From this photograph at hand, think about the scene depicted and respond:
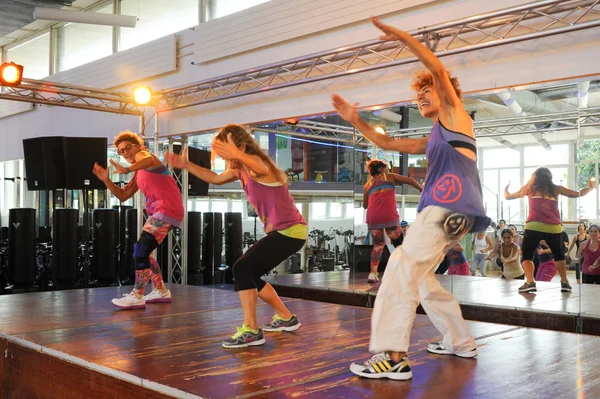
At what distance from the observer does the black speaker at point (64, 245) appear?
884cm

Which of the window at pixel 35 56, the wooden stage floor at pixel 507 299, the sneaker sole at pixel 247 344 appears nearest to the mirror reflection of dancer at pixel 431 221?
the sneaker sole at pixel 247 344

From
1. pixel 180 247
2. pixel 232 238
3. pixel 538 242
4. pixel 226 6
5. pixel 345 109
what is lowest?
pixel 180 247

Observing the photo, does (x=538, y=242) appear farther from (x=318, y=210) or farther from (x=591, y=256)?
(x=318, y=210)

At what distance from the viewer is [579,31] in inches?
209

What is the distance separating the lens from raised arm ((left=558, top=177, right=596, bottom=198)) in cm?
555

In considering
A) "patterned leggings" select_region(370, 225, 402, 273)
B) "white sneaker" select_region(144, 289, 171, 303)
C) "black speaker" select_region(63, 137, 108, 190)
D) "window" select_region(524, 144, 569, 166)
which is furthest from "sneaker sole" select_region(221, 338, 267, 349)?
"black speaker" select_region(63, 137, 108, 190)

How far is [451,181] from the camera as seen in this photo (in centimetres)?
282

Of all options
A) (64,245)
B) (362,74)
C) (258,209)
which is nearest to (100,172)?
(258,209)

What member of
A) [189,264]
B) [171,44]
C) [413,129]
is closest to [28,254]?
[189,264]

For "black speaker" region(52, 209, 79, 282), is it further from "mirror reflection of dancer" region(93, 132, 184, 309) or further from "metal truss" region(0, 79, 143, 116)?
"mirror reflection of dancer" region(93, 132, 184, 309)

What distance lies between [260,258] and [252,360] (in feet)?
2.14

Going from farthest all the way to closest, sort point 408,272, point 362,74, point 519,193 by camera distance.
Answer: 1. point 362,74
2. point 519,193
3. point 408,272

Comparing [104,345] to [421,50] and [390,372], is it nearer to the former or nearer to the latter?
[390,372]

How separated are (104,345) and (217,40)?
5966mm
